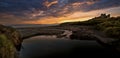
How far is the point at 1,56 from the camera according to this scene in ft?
69.7

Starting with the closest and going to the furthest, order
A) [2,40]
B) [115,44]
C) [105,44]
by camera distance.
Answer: [2,40]
[115,44]
[105,44]

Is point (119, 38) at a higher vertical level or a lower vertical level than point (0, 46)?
lower

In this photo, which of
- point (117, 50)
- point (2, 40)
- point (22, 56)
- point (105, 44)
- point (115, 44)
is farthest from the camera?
point (105, 44)

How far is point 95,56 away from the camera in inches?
1713

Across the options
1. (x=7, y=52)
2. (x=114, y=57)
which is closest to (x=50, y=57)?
(x=114, y=57)

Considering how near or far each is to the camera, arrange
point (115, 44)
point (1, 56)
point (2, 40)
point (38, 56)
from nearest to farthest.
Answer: point (1, 56)
point (2, 40)
point (38, 56)
point (115, 44)

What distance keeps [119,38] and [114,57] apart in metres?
18.9

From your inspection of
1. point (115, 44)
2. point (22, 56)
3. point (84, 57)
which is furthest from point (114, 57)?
point (22, 56)

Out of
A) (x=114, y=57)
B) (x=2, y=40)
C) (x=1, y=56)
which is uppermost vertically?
(x=2, y=40)

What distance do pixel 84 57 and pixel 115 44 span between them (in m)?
18.6

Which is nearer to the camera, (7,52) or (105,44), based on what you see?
(7,52)

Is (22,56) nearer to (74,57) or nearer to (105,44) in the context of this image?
(74,57)

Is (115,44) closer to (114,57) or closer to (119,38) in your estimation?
(119,38)

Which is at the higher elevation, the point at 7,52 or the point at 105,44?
the point at 7,52
